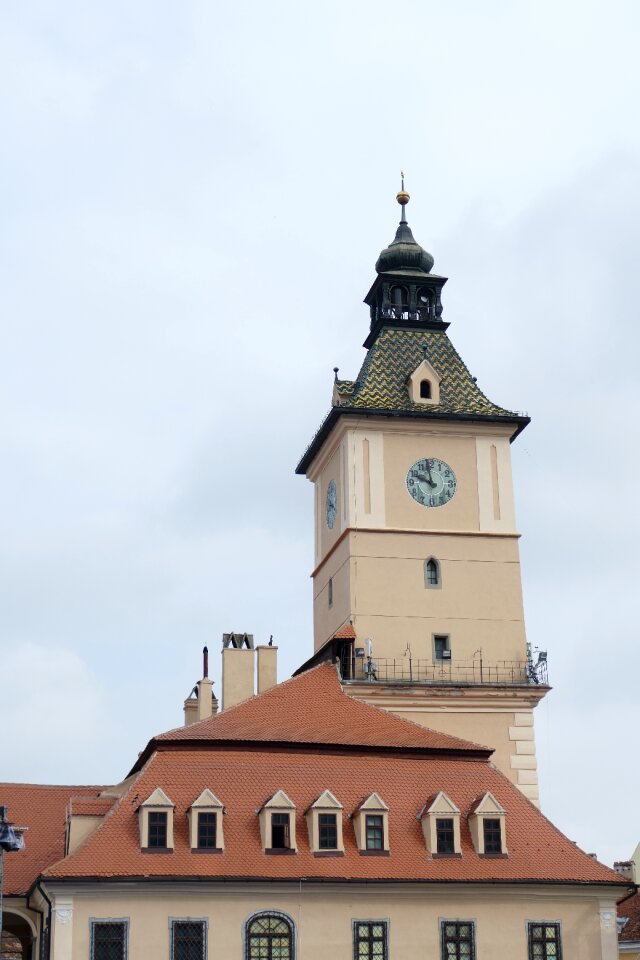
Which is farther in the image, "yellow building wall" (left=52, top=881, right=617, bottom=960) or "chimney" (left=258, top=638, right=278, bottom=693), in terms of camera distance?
"chimney" (left=258, top=638, right=278, bottom=693)

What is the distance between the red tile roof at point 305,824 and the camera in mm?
37312

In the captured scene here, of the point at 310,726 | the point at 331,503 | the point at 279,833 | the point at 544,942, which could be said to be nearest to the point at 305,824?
the point at 279,833

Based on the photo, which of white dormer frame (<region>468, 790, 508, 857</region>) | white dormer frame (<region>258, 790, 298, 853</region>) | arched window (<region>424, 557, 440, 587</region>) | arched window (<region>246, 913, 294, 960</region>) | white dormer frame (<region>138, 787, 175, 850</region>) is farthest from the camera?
arched window (<region>424, 557, 440, 587</region>)

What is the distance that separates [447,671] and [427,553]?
14.0ft

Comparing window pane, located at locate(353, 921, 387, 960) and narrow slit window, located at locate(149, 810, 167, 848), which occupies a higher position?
narrow slit window, located at locate(149, 810, 167, 848)

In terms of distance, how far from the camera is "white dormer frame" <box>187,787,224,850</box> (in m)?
37.7

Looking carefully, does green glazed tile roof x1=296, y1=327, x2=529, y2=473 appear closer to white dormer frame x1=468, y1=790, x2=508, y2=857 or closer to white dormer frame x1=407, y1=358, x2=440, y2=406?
white dormer frame x1=407, y1=358, x2=440, y2=406

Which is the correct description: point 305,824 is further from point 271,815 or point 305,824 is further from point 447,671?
point 447,671

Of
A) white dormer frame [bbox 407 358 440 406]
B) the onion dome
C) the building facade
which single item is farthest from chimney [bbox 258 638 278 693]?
the onion dome

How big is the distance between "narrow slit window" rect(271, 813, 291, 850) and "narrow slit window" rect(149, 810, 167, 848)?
9.16 feet

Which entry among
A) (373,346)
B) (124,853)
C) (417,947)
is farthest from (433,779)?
(373,346)

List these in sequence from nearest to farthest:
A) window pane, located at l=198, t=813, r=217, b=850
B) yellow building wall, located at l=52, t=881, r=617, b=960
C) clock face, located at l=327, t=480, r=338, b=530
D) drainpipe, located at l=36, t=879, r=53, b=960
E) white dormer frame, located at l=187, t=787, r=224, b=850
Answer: yellow building wall, located at l=52, t=881, r=617, b=960 → drainpipe, located at l=36, t=879, r=53, b=960 → white dormer frame, located at l=187, t=787, r=224, b=850 → window pane, located at l=198, t=813, r=217, b=850 → clock face, located at l=327, t=480, r=338, b=530

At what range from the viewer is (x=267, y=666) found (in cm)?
5066

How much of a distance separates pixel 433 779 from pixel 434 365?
62.4 ft
